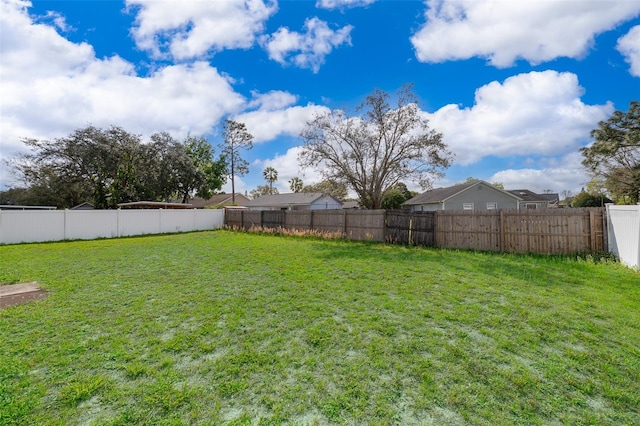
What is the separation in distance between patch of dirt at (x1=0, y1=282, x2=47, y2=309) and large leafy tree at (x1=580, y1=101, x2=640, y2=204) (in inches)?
1124

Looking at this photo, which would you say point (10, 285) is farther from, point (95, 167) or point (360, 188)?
point (95, 167)

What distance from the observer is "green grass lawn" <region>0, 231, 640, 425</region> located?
198 cm

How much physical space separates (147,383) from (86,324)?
1.82 metres

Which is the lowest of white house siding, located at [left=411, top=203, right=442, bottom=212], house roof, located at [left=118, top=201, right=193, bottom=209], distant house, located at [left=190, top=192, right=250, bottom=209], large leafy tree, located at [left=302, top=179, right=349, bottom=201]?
white house siding, located at [left=411, top=203, right=442, bottom=212]

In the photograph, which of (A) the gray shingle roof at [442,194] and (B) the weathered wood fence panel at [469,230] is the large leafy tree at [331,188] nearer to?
(B) the weathered wood fence panel at [469,230]

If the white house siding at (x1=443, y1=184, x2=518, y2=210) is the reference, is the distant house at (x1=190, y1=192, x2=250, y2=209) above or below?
above

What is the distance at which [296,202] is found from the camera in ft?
96.4

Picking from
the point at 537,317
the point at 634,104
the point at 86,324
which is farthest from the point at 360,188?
the point at 634,104

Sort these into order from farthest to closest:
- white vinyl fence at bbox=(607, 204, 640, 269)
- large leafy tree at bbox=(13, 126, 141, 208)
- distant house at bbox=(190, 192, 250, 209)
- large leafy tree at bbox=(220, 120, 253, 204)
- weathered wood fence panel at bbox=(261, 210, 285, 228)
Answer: distant house at bbox=(190, 192, 250, 209) → large leafy tree at bbox=(220, 120, 253, 204) → large leafy tree at bbox=(13, 126, 141, 208) → weathered wood fence panel at bbox=(261, 210, 285, 228) → white vinyl fence at bbox=(607, 204, 640, 269)

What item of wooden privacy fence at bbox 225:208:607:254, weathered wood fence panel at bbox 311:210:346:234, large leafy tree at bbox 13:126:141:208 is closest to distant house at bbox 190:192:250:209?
large leafy tree at bbox 13:126:141:208

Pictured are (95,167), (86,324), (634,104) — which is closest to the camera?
(86,324)

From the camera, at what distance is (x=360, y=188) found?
47.1 ft

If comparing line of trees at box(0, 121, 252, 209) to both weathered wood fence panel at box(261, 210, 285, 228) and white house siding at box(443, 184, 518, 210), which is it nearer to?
weathered wood fence panel at box(261, 210, 285, 228)

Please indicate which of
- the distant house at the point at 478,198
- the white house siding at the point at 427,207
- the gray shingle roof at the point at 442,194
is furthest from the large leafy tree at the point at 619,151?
the white house siding at the point at 427,207
